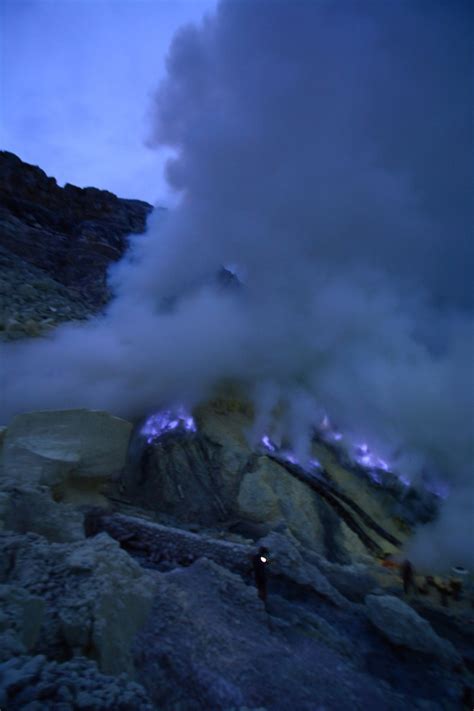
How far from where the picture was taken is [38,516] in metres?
5.10

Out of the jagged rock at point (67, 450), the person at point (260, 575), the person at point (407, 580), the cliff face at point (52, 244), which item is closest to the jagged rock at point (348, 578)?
the person at point (407, 580)

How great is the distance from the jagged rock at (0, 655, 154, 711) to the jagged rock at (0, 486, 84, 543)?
290 centimetres

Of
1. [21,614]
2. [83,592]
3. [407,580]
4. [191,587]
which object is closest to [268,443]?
[407,580]

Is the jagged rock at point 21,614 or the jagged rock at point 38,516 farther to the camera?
the jagged rock at point 38,516

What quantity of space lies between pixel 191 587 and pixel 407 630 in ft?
13.3

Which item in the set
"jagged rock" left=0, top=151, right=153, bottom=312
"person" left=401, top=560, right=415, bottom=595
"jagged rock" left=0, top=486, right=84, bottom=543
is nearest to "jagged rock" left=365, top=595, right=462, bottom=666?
"person" left=401, top=560, right=415, bottom=595

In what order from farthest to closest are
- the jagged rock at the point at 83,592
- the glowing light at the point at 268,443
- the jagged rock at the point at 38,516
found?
the glowing light at the point at 268,443, the jagged rock at the point at 38,516, the jagged rock at the point at 83,592

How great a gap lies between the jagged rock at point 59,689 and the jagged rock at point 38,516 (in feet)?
9.51

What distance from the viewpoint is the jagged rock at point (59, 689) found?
1.95m

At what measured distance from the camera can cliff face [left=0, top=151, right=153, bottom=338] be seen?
42.7ft

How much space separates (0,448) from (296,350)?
14463 mm

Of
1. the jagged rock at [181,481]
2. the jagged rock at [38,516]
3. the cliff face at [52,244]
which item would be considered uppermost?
the cliff face at [52,244]

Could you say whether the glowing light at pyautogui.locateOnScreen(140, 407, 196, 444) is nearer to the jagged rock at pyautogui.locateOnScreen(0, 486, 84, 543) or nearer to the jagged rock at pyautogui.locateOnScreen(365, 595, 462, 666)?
the jagged rock at pyautogui.locateOnScreen(0, 486, 84, 543)

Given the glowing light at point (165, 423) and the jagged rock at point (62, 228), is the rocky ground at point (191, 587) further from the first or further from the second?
the jagged rock at point (62, 228)
